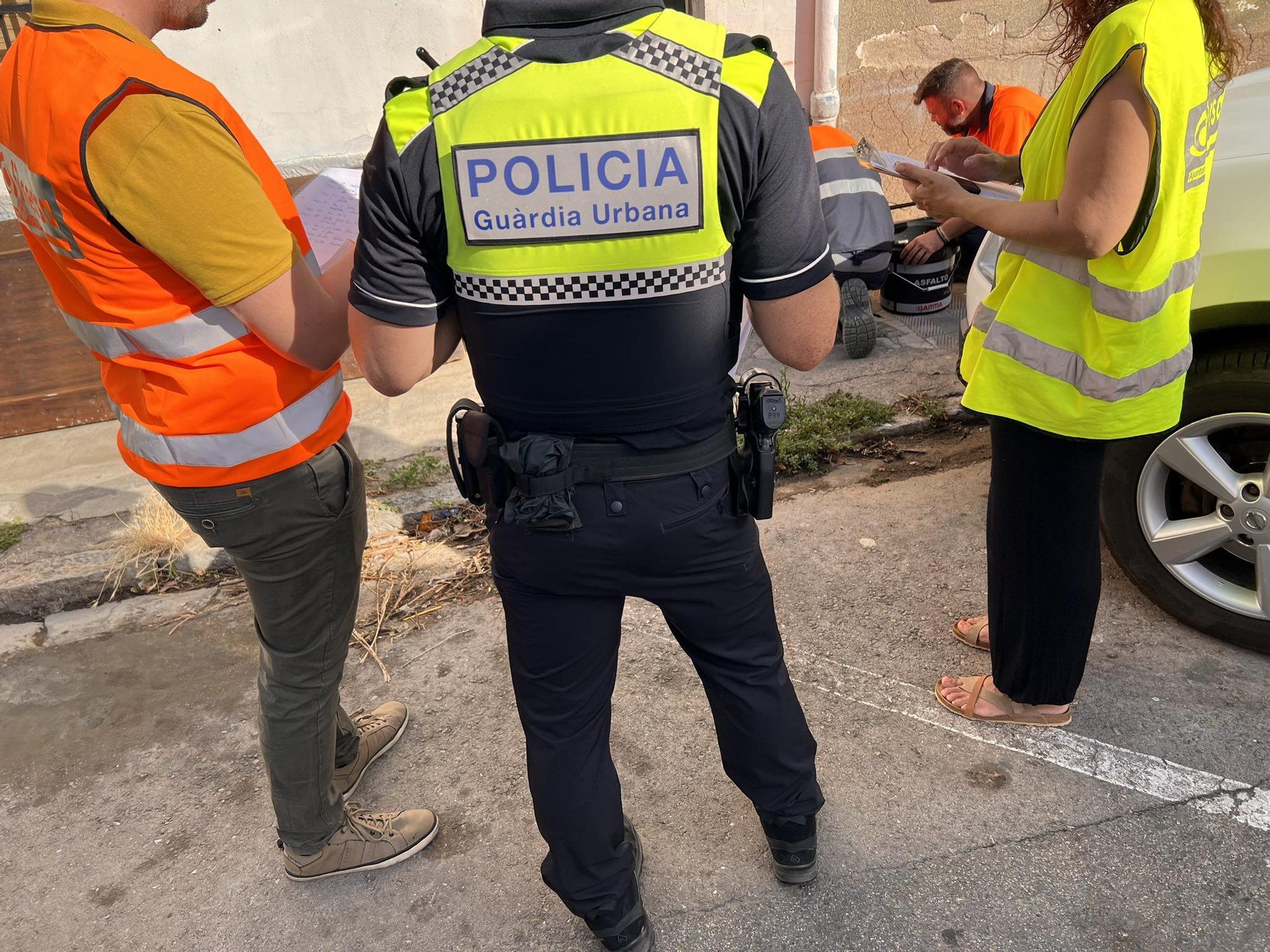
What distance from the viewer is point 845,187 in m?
4.83

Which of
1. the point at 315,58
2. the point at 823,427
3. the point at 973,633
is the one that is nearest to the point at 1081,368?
the point at 973,633

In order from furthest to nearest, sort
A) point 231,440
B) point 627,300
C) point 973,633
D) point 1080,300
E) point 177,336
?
point 973,633 → point 1080,300 → point 231,440 → point 177,336 → point 627,300

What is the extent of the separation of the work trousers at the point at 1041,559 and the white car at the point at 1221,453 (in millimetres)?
590

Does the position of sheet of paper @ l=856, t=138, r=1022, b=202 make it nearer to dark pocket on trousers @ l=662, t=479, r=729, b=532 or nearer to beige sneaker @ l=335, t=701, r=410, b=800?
dark pocket on trousers @ l=662, t=479, r=729, b=532

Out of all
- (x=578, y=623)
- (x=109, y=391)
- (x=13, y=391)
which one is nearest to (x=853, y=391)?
(x=578, y=623)

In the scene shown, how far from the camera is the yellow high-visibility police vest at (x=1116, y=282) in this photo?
1.81 m

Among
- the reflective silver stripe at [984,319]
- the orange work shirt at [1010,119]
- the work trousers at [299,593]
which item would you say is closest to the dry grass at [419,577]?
the work trousers at [299,593]

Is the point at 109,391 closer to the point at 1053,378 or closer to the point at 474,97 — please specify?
the point at 474,97

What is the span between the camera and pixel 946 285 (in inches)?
215

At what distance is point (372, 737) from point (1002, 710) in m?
1.82

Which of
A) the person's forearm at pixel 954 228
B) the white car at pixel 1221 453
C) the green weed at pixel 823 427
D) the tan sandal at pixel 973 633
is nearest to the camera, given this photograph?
the white car at pixel 1221 453

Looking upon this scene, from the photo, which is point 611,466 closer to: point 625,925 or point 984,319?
point 625,925

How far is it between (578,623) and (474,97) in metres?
0.95

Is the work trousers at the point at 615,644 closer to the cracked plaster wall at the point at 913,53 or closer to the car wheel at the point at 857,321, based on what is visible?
the car wheel at the point at 857,321
